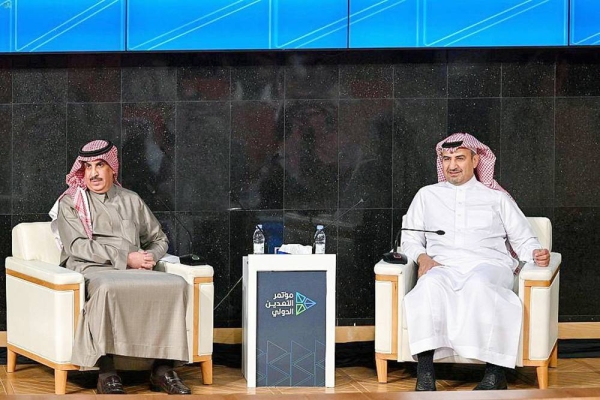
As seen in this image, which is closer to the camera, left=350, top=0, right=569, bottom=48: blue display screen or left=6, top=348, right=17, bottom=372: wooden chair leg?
left=6, top=348, right=17, bottom=372: wooden chair leg

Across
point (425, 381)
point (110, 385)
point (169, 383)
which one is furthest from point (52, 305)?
point (425, 381)

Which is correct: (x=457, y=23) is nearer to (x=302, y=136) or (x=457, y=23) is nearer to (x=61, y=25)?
(x=302, y=136)

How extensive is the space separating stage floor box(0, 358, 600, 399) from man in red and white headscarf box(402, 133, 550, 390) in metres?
0.26

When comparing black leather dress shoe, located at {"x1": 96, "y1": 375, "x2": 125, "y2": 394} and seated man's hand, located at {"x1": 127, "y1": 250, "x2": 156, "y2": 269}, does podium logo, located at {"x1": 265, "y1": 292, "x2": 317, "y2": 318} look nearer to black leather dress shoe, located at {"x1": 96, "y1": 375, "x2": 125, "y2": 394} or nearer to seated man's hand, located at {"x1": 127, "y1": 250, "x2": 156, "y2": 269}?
seated man's hand, located at {"x1": 127, "y1": 250, "x2": 156, "y2": 269}

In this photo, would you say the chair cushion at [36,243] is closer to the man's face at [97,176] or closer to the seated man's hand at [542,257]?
the man's face at [97,176]

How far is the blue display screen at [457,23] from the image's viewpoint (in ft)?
22.6

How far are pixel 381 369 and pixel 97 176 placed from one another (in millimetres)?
1862

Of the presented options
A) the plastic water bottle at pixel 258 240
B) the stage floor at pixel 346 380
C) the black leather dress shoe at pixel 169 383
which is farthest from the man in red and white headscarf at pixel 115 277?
the plastic water bottle at pixel 258 240

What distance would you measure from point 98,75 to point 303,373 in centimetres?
231

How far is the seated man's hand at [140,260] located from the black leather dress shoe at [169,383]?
0.59 m

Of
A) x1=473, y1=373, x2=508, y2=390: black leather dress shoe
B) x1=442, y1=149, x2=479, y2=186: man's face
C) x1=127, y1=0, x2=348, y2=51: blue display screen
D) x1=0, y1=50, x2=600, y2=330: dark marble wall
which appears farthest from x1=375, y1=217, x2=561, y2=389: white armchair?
x1=127, y1=0, x2=348, y2=51: blue display screen

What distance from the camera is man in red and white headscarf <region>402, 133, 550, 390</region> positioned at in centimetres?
577

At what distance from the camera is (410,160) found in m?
7.05

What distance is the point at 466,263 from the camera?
6.22 metres
